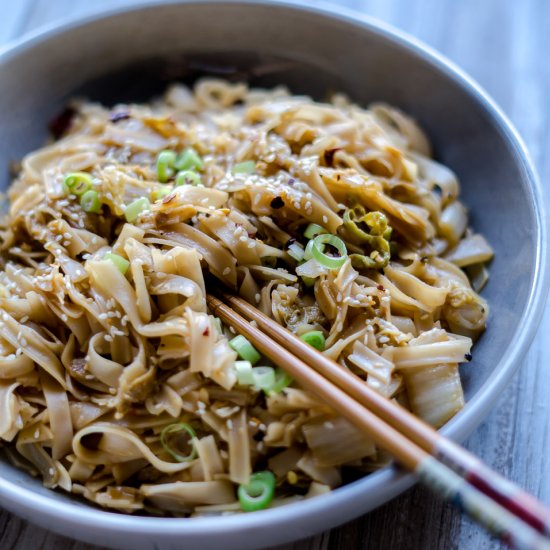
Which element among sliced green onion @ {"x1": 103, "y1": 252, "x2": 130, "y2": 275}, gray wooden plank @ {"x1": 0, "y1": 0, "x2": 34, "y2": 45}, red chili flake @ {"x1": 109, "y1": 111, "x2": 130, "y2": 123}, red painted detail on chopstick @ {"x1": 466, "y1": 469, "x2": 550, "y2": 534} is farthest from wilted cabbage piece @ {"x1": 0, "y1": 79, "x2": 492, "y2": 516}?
gray wooden plank @ {"x1": 0, "y1": 0, "x2": 34, "y2": 45}

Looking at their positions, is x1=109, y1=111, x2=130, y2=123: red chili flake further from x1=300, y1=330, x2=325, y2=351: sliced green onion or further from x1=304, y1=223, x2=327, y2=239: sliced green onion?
x1=300, y1=330, x2=325, y2=351: sliced green onion

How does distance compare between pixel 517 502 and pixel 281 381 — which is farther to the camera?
pixel 281 381

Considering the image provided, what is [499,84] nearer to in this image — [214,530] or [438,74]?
[438,74]

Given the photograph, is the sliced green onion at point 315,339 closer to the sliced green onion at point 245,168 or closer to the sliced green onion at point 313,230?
the sliced green onion at point 313,230

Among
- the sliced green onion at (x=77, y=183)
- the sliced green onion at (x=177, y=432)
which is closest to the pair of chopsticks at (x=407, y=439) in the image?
the sliced green onion at (x=177, y=432)

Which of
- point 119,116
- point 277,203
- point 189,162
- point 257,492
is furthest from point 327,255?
point 119,116

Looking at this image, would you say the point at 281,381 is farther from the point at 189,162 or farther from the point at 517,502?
the point at 189,162

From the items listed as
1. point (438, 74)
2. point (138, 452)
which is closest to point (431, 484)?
point (138, 452)
